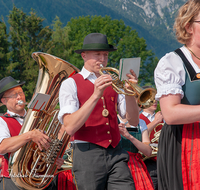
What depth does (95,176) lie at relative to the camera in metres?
2.63

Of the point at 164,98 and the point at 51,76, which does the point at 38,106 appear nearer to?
the point at 51,76

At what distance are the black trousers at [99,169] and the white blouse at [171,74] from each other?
1060mm

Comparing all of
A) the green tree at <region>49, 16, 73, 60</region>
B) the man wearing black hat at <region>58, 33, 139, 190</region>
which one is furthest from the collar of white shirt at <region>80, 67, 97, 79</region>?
the green tree at <region>49, 16, 73, 60</region>

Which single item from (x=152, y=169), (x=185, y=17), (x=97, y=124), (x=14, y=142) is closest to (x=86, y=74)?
(x=97, y=124)

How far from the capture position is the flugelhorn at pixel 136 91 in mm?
2486

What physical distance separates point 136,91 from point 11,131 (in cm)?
215

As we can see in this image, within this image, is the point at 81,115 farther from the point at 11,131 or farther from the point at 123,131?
the point at 11,131

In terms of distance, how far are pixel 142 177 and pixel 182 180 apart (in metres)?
2.06

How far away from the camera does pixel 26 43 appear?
97.2ft

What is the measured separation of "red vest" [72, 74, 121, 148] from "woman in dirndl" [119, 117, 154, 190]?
112 centimetres

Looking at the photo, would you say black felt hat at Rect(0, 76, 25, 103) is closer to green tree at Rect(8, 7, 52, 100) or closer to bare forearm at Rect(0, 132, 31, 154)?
bare forearm at Rect(0, 132, 31, 154)

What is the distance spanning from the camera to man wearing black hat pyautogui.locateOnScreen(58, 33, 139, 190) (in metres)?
2.56

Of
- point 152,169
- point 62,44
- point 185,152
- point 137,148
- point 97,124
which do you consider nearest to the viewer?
point 185,152

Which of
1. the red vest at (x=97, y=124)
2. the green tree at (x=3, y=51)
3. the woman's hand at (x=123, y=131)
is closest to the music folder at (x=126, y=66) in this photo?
the red vest at (x=97, y=124)
